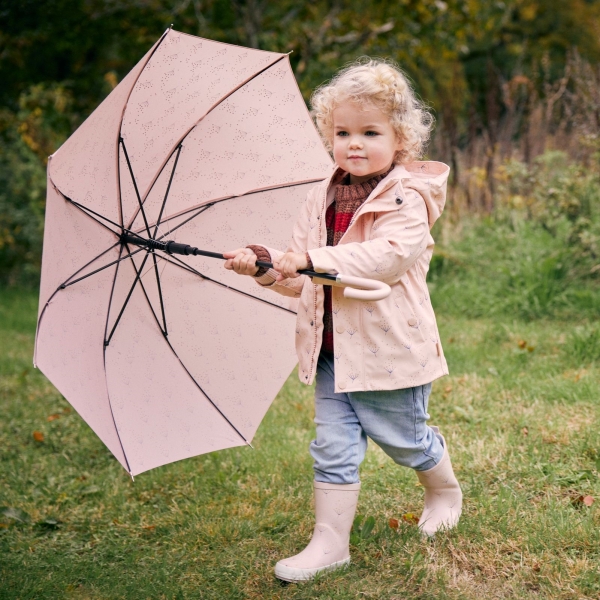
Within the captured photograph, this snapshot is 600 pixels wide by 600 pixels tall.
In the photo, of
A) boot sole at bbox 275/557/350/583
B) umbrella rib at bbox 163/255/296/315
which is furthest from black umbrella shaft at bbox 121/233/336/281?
boot sole at bbox 275/557/350/583

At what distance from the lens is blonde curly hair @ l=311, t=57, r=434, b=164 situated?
2.53 metres

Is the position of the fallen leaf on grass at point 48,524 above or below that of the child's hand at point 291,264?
below

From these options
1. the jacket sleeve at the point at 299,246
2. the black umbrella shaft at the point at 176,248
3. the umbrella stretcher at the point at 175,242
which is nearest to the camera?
the black umbrella shaft at the point at 176,248

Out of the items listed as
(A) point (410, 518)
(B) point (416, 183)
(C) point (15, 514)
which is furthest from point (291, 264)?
(C) point (15, 514)

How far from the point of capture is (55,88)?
9914mm

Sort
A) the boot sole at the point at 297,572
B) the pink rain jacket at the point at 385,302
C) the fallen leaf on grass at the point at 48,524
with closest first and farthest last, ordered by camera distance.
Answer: the pink rain jacket at the point at 385,302 < the boot sole at the point at 297,572 < the fallen leaf on grass at the point at 48,524

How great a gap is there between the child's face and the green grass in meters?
1.23

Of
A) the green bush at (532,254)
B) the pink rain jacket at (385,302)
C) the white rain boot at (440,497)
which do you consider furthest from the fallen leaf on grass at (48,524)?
the green bush at (532,254)

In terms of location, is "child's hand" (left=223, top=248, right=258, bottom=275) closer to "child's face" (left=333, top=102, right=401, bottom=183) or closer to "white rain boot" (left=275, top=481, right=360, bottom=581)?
"child's face" (left=333, top=102, right=401, bottom=183)

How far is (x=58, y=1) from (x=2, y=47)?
1.07 meters

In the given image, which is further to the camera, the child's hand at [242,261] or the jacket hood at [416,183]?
the jacket hood at [416,183]

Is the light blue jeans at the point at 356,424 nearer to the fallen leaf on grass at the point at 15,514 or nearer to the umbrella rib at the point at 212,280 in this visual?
the umbrella rib at the point at 212,280

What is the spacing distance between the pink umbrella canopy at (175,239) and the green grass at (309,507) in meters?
0.38

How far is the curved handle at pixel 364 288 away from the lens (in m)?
2.20
